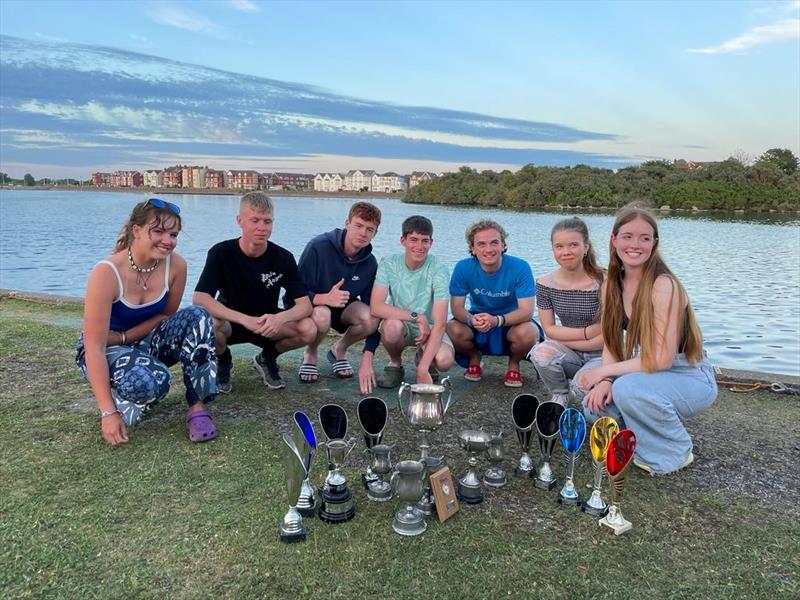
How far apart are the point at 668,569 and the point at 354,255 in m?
3.21

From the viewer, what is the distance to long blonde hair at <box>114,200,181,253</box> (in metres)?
3.36

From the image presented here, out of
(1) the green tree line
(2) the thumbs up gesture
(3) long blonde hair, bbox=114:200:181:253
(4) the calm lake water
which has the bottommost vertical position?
(4) the calm lake water

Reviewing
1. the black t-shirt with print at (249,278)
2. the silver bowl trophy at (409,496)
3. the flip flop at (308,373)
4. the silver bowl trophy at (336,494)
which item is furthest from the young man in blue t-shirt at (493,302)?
the silver bowl trophy at (409,496)

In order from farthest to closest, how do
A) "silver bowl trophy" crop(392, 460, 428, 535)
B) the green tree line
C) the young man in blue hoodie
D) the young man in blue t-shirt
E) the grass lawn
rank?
the green tree line, the young man in blue hoodie, the young man in blue t-shirt, "silver bowl trophy" crop(392, 460, 428, 535), the grass lawn

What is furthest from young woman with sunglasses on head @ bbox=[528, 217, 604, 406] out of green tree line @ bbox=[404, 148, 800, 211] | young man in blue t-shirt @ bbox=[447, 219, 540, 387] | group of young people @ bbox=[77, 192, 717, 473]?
green tree line @ bbox=[404, 148, 800, 211]

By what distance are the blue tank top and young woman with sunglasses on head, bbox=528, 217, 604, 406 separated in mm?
2438

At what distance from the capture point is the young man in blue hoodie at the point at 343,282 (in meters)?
4.62

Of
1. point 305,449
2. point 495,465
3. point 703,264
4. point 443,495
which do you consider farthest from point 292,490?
point 703,264

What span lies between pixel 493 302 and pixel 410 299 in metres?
0.67

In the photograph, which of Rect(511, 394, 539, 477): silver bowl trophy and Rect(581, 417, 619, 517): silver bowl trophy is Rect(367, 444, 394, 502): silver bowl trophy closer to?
Rect(511, 394, 539, 477): silver bowl trophy

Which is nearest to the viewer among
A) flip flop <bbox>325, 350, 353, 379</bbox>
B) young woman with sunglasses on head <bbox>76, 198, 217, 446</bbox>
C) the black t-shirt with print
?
young woman with sunglasses on head <bbox>76, 198, 217, 446</bbox>

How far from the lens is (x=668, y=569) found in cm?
230

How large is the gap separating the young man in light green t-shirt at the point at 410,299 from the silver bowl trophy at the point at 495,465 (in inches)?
49.0

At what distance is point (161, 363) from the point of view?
3.61m
